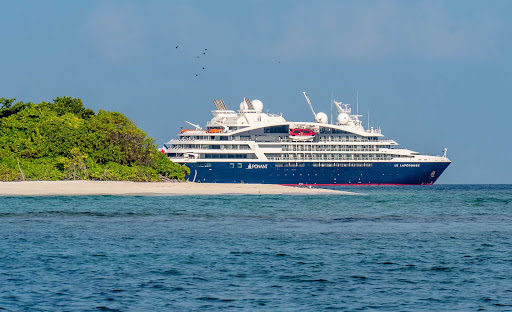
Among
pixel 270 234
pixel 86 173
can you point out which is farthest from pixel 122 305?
pixel 86 173

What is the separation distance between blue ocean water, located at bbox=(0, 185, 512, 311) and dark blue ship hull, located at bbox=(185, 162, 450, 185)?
73797 mm

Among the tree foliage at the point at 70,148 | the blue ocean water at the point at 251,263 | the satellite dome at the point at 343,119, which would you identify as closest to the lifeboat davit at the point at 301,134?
the satellite dome at the point at 343,119

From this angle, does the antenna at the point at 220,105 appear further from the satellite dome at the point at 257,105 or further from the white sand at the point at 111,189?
the white sand at the point at 111,189

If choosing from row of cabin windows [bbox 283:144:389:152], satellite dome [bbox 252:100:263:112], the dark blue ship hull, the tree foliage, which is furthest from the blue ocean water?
satellite dome [bbox 252:100:263:112]

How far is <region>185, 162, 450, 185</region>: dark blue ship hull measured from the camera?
390ft

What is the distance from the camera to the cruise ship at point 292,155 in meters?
120

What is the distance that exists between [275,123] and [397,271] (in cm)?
10390

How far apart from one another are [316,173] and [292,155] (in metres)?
4.79

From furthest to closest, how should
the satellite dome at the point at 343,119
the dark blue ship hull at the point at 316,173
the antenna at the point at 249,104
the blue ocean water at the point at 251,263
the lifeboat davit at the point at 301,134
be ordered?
the satellite dome at the point at 343,119 < the antenna at the point at 249,104 < the lifeboat davit at the point at 301,134 < the dark blue ship hull at the point at 316,173 < the blue ocean water at the point at 251,263

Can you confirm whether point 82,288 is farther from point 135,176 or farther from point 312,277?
point 135,176

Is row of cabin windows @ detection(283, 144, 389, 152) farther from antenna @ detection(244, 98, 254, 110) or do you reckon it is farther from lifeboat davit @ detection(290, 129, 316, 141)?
antenna @ detection(244, 98, 254, 110)

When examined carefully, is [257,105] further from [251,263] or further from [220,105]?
[251,263]

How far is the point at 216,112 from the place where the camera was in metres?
136

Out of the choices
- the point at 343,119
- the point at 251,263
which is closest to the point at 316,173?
the point at 343,119
